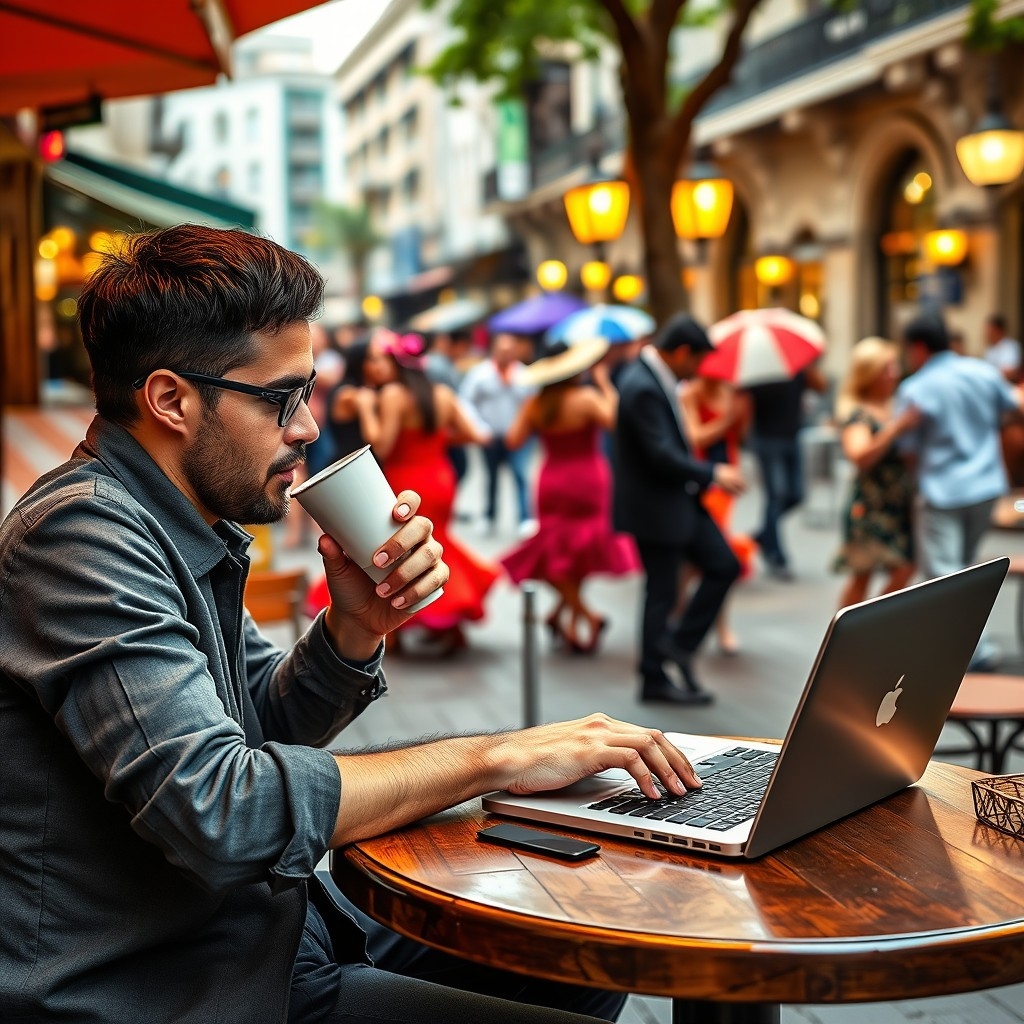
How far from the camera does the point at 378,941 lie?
7.57ft

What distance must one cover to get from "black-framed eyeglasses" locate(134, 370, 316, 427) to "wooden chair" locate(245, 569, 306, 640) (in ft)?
15.1

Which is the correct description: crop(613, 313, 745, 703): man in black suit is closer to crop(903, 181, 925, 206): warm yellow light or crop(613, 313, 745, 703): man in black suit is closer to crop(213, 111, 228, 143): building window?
crop(903, 181, 925, 206): warm yellow light

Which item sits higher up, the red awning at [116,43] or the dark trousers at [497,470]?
the red awning at [116,43]

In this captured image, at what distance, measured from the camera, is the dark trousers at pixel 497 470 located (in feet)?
46.4

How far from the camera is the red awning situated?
3.89m

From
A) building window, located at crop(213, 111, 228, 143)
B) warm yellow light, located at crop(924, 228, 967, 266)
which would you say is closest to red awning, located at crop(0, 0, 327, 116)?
warm yellow light, located at crop(924, 228, 967, 266)

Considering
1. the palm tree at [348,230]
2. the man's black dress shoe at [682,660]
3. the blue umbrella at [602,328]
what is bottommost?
the man's black dress shoe at [682,660]

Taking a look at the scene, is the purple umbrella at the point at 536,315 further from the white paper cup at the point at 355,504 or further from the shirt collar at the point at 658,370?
the white paper cup at the point at 355,504

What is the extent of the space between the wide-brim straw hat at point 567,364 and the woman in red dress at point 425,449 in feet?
2.12

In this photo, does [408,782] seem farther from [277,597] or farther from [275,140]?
[275,140]

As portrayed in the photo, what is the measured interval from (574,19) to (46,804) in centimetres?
1389

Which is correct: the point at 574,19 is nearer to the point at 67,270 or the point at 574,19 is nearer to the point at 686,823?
the point at 67,270

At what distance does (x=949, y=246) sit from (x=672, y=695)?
11.6 metres

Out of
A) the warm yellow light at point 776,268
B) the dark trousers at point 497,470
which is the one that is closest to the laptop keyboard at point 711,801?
the dark trousers at point 497,470
